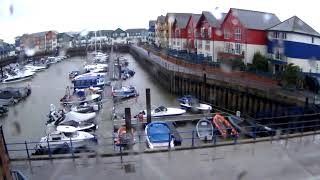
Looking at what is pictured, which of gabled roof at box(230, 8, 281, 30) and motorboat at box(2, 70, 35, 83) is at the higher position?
gabled roof at box(230, 8, 281, 30)

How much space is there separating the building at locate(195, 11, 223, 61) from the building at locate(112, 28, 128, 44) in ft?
146

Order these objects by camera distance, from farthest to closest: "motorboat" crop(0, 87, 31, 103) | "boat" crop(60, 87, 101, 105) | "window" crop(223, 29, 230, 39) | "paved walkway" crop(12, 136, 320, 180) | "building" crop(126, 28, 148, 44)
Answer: "building" crop(126, 28, 148, 44)
"window" crop(223, 29, 230, 39)
"motorboat" crop(0, 87, 31, 103)
"boat" crop(60, 87, 101, 105)
"paved walkway" crop(12, 136, 320, 180)

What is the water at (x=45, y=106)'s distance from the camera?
13684 millimetres

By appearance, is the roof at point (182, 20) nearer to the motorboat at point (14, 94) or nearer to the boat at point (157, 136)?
the motorboat at point (14, 94)

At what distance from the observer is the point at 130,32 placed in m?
76.6

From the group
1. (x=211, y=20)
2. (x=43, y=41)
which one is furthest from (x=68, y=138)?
(x=43, y=41)

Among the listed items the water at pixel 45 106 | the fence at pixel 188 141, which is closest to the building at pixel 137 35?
the water at pixel 45 106

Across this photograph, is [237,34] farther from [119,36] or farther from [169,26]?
[119,36]

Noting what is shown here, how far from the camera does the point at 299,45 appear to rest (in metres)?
18.3

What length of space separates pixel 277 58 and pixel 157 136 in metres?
12.5

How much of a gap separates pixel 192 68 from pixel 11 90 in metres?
11.5

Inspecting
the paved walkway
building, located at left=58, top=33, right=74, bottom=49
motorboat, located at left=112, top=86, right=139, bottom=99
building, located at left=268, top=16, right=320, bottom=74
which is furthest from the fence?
building, located at left=58, top=33, right=74, bottom=49

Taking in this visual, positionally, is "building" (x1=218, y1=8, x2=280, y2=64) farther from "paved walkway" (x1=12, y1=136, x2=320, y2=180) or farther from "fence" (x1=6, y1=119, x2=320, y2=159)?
"paved walkway" (x1=12, y1=136, x2=320, y2=180)

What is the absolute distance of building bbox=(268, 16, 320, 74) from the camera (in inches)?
713
